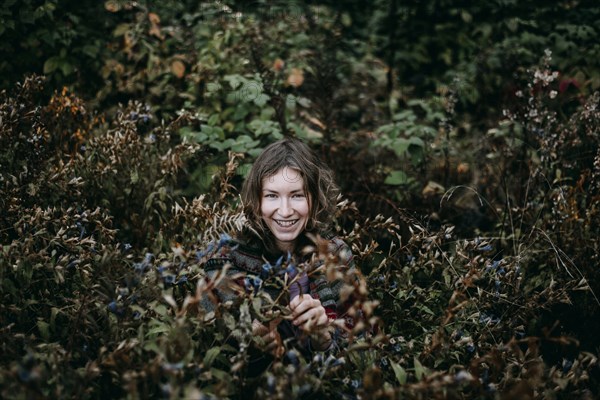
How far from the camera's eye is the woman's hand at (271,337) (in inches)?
59.0

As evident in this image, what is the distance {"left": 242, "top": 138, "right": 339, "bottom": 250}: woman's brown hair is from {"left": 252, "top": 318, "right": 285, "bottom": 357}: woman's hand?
57 cm

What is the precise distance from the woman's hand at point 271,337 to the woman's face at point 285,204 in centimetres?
50

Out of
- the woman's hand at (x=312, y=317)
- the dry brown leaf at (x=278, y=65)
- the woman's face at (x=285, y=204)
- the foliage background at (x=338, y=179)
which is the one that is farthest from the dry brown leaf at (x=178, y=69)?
the woman's hand at (x=312, y=317)

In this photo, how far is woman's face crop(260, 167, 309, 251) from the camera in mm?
2096

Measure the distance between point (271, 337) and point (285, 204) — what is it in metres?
0.67

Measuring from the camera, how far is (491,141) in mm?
3996

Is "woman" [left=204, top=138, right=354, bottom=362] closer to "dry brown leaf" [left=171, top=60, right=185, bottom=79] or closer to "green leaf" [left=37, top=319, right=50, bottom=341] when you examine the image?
"green leaf" [left=37, top=319, right=50, bottom=341]

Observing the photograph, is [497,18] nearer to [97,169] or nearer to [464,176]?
[464,176]

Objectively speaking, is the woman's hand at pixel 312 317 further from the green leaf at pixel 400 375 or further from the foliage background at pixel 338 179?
the green leaf at pixel 400 375

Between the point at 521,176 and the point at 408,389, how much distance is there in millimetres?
2342

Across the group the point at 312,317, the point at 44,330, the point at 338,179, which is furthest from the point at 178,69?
the point at 312,317

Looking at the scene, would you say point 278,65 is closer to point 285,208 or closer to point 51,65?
point 51,65

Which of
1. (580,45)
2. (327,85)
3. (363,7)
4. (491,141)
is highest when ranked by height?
(363,7)

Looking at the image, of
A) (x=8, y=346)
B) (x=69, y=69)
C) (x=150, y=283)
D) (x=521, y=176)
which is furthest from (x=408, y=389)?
(x=69, y=69)
